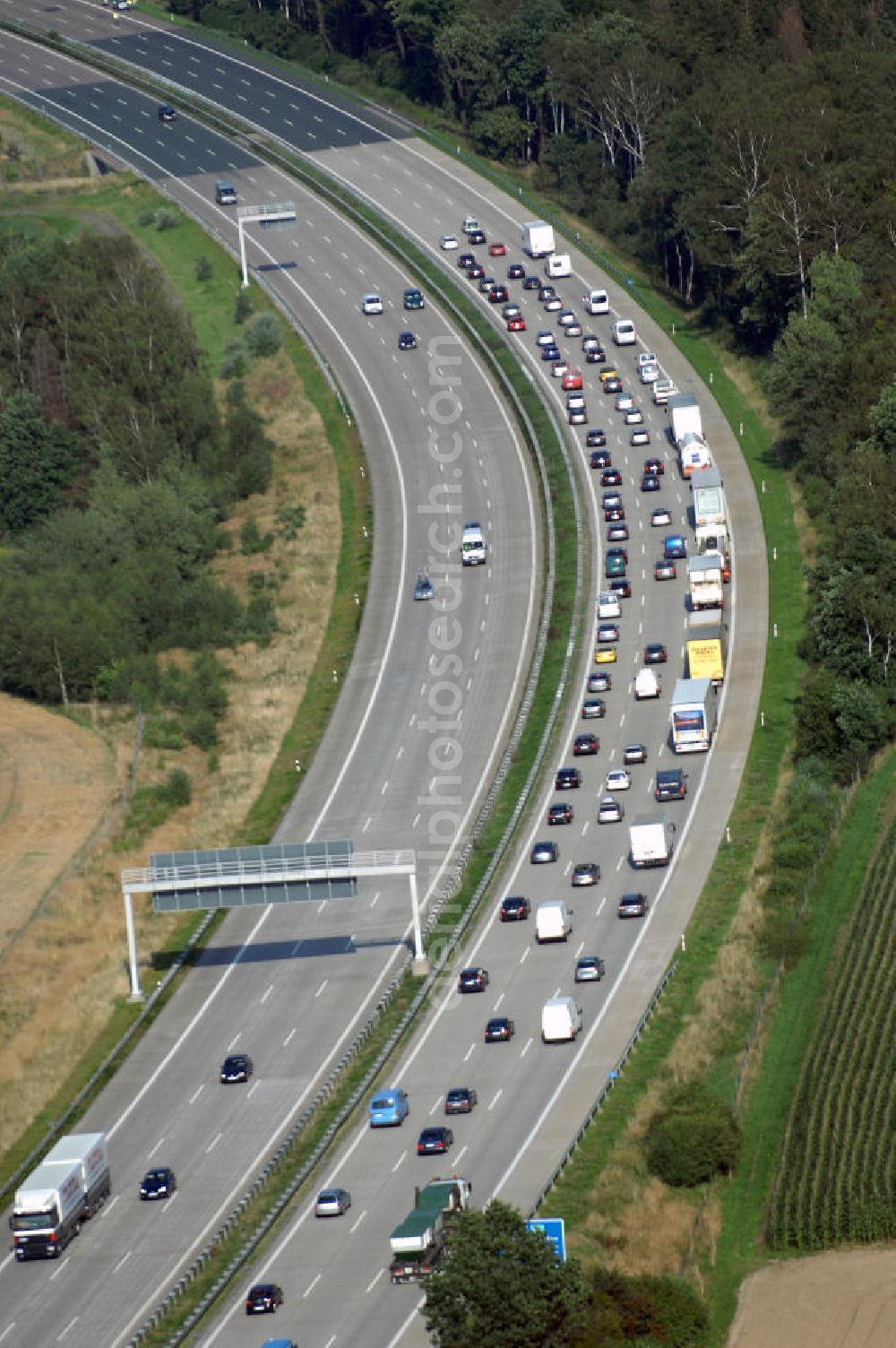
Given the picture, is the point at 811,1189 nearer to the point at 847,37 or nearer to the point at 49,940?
the point at 49,940

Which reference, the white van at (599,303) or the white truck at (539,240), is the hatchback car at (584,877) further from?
the white truck at (539,240)

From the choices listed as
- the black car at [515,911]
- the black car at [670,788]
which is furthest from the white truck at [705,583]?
the black car at [515,911]

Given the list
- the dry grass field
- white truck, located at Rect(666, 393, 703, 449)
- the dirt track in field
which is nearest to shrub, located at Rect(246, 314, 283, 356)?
the dry grass field

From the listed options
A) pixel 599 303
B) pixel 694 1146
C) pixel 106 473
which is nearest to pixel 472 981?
pixel 694 1146

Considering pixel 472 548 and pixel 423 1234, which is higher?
pixel 423 1234

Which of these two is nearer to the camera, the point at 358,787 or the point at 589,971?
the point at 589,971

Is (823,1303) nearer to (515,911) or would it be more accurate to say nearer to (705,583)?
(515,911)
